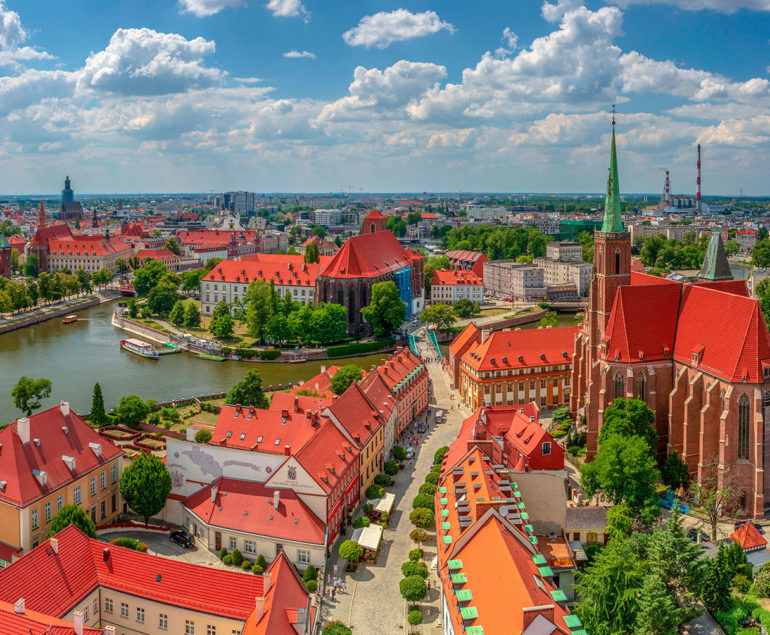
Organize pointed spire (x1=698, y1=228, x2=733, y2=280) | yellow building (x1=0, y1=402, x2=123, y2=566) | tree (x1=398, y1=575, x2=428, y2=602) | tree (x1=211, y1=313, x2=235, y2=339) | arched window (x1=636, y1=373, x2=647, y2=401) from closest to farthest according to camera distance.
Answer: tree (x1=398, y1=575, x2=428, y2=602)
yellow building (x1=0, y1=402, x2=123, y2=566)
arched window (x1=636, y1=373, x2=647, y2=401)
pointed spire (x1=698, y1=228, x2=733, y2=280)
tree (x1=211, y1=313, x2=235, y2=339)

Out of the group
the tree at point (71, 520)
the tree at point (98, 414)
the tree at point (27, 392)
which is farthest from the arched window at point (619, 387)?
the tree at point (27, 392)

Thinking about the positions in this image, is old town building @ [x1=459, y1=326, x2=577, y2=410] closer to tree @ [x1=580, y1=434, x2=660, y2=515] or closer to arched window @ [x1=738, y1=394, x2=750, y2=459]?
arched window @ [x1=738, y1=394, x2=750, y2=459]

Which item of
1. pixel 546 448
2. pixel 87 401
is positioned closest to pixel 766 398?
pixel 546 448

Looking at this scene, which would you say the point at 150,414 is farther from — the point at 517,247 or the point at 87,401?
the point at 517,247

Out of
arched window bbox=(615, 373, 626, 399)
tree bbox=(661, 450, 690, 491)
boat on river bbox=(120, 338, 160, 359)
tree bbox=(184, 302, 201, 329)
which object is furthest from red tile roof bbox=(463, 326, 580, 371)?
tree bbox=(184, 302, 201, 329)

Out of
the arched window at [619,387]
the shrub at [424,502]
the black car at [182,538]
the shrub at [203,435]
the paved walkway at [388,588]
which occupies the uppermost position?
the arched window at [619,387]

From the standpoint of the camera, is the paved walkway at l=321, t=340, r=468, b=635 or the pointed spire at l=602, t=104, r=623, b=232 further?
the pointed spire at l=602, t=104, r=623, b=232

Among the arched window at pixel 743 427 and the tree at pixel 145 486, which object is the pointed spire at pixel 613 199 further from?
the tree at pixel 145 486
